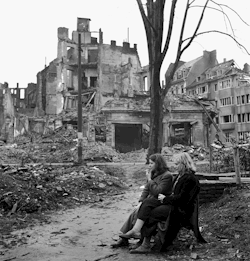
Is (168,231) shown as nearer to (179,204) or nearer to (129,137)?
(179,204)

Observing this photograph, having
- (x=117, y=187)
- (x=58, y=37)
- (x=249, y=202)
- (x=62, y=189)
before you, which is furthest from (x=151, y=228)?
(x=58, y=37)

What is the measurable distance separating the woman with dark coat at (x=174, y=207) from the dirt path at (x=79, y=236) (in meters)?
0.46

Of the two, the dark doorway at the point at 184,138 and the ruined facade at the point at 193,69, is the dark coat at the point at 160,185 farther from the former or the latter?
the ruined facade at the point at 193,69

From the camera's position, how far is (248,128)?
147 ft

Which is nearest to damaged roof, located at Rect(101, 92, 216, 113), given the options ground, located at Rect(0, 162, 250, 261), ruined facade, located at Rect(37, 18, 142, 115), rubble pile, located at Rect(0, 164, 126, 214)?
ruined facade, located at Rect(37, 18, 142, 115)

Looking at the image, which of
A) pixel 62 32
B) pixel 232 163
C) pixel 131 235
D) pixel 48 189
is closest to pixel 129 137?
pixel 232 163

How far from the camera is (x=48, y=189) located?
984 centimetres

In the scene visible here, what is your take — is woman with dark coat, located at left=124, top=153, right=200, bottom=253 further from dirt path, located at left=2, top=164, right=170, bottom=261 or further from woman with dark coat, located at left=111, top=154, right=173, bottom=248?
dirt path, located at left=2, top=164, right=170, bottom=261

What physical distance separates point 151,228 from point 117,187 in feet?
24.2

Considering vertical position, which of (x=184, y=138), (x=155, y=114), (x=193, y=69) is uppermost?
(x=193, y=69)

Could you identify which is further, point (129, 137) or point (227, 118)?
point (227, 118)

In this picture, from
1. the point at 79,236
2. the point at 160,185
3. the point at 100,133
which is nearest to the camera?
the point at 160,185

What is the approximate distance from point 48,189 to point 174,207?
5.81 metres

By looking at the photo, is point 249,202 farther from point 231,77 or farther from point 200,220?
point 231,77
